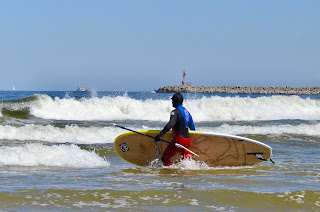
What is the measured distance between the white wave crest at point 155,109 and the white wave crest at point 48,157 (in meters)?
15.5

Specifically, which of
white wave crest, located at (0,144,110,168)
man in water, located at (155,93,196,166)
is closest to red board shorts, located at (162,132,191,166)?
man in water, located at (155,93,196,166)

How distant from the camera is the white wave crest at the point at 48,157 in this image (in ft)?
31.3

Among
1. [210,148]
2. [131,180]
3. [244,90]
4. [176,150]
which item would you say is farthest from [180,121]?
[244,90]

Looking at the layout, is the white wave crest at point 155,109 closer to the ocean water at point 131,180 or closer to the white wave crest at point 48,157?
the ocean water at point 131,180

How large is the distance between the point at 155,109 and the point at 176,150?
20.1 m

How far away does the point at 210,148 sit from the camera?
8.90 m

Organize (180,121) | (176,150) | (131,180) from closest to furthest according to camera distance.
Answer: (131,180) < (180,121) < (176,150)

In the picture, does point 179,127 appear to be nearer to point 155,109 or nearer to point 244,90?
point 155,109

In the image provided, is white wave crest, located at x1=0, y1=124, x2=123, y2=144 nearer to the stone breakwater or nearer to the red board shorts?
the red board shorts

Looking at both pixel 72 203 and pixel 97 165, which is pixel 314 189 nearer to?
pixel 72 203

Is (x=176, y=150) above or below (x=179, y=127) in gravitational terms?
below

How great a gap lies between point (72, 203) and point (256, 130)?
46.2 feet

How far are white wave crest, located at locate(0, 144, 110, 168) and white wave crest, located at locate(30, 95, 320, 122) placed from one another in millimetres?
15530

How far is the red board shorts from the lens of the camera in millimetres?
8367
